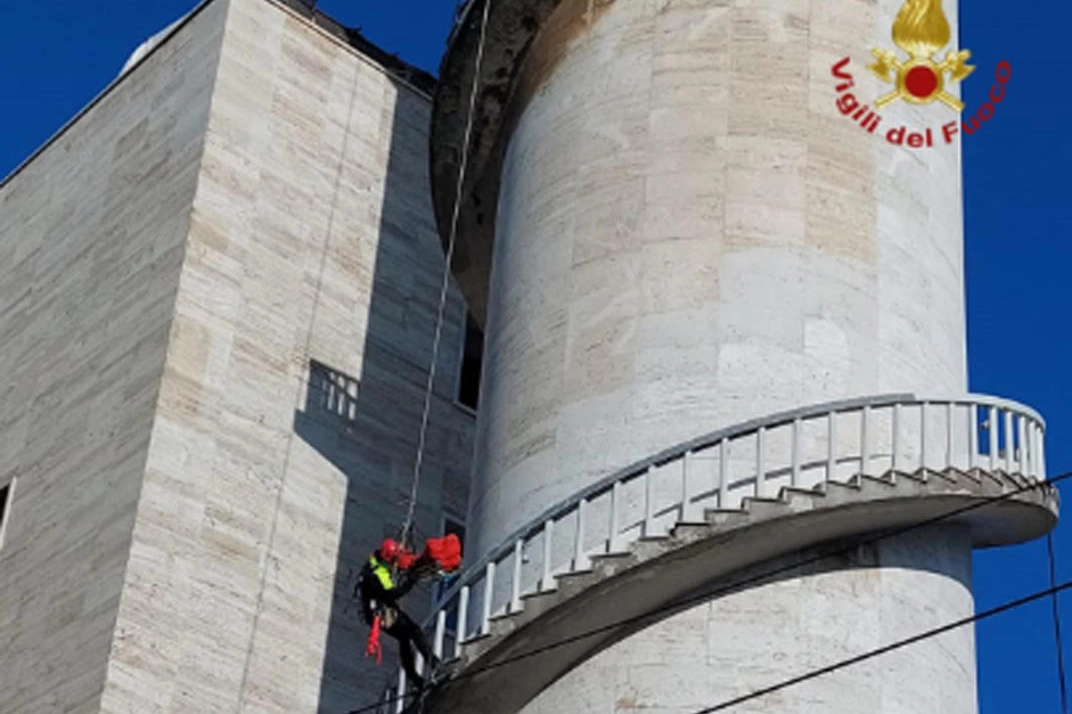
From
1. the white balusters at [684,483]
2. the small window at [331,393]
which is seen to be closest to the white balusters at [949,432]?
the white balusters at [684,483]

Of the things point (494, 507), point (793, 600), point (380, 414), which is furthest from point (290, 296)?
point (793, 600)

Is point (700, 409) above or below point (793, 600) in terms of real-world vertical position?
above

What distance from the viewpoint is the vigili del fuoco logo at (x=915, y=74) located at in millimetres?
29562

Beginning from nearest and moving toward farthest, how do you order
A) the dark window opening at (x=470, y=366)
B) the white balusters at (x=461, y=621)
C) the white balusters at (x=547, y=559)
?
the white balusters at (x=547, y=559), the white balusters at (x=461, y=621), the dark window opening at (x=470, y=366)

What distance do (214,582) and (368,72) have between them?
910cm

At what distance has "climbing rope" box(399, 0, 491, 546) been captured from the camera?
109 feet

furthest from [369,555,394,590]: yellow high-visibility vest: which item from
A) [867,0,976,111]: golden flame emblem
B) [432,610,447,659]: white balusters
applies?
[867,0,976,111]: golden flame emblem

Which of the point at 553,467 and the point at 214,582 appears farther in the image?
the point at 214,582

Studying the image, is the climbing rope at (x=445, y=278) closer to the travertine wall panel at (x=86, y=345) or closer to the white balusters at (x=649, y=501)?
the travertine wall panel at (x=86, y=345)

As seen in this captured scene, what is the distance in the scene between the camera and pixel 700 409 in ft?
89.7

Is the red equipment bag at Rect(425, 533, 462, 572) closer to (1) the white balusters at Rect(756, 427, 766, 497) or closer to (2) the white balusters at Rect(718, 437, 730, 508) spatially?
(2) the white balusters at Rect(718, 437, 730, 508)

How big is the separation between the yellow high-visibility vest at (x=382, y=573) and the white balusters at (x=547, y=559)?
1597 millimetres

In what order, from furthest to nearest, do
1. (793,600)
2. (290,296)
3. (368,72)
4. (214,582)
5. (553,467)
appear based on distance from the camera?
(368,72), (290,296), (214,582), (553,467), (793,600)

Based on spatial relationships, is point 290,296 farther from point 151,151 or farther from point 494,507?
point 494,507
